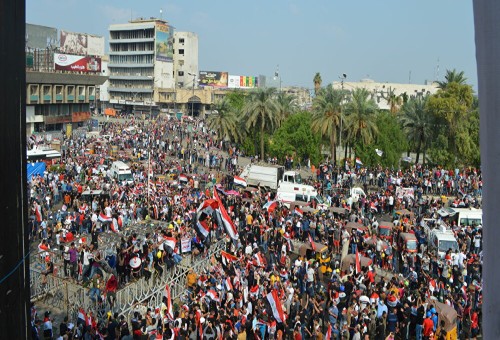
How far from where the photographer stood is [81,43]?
104 meters

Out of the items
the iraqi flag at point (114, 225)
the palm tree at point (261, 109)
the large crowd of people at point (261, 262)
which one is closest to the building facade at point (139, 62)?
the palm tree at point (261, 109)

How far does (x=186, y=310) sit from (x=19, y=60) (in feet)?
33.7

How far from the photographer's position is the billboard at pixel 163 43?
11562 cm

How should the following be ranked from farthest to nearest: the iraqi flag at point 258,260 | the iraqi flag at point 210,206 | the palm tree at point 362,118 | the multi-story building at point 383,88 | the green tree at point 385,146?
the multi-story building at point 383,88 < the green tree at point 385,146 < the palm tree at point 362,118 < the iraqi flag at point 258,260 < the iraqi flag at point 210,206

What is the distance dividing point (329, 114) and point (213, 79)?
313 feet

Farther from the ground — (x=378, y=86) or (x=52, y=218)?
(x=378, y=86)

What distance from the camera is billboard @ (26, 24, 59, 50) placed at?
263 feet

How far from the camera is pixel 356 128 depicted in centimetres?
4481

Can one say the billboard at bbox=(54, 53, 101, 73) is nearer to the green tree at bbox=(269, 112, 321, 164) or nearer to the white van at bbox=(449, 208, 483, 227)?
the green tree at bbox=(269, 112, 321, 164)

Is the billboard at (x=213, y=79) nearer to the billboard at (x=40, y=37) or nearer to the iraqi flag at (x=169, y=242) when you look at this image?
the billboard at (x=40, y=37)

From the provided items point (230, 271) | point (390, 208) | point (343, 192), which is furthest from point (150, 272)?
point (343, 192)

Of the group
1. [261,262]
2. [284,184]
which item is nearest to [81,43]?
[284,184]

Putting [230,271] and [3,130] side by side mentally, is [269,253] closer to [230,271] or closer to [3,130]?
[230,271]

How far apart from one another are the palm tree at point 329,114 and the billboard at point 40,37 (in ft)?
169
